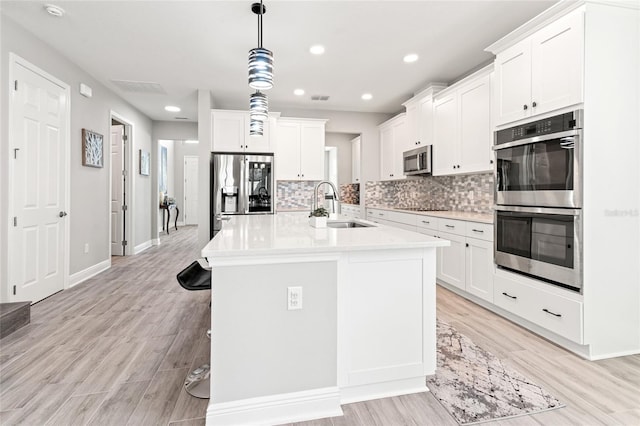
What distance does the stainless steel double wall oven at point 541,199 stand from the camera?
2.25 m

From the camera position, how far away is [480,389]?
74.5 inches

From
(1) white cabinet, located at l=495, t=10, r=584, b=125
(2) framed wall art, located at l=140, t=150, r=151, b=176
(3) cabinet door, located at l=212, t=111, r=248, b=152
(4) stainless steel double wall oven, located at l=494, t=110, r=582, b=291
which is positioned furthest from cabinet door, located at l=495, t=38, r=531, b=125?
(2) framed wall art, located at l=140, t=150, r=151, b=176

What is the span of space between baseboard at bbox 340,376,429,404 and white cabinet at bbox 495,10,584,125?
2114mm

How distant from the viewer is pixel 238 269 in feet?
5.20

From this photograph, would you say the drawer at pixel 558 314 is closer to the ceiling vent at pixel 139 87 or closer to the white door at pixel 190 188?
the ceiling vent at pixel 139 87

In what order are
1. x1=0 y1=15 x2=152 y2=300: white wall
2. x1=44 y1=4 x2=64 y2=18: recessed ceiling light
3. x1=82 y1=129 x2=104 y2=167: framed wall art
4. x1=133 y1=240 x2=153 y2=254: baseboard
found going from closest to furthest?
1. x1=44 y1=4 x2=64 y2=18: recessed ceiling light
2. x1=0 y1=15 x2=152 y2=300: white wall
3. x1=82 y1=129 x2=104 y2=167: framed wall art
4. x1=133 y1=240 x2=153 y2=254: baseboard

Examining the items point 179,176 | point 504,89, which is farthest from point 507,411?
point 179,176

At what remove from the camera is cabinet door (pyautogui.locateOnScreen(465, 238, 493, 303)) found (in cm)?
310

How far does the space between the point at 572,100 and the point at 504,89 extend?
69cm

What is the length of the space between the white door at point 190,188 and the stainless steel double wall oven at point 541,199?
10.0 metres

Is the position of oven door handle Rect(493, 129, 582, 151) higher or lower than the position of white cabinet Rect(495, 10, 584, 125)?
lower

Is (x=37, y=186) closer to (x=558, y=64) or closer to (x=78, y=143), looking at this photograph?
(x=78, y=143)

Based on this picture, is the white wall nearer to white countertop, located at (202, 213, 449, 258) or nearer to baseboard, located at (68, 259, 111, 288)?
baseboard, located at (68, 259, 111, 288)

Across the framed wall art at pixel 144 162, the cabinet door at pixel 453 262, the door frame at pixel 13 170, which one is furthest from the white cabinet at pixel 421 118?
the framed wall art at pixel 144 162
